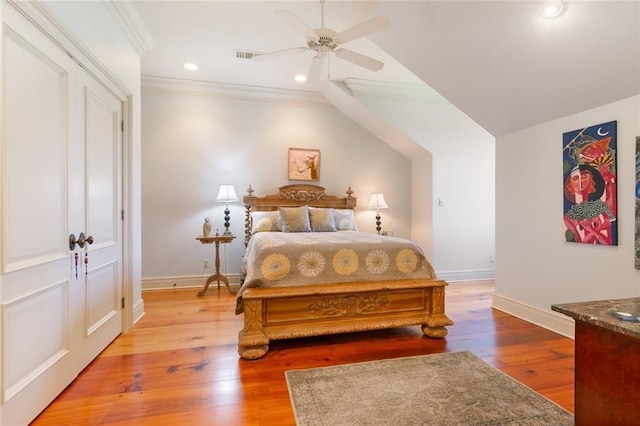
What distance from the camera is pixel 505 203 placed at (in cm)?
308

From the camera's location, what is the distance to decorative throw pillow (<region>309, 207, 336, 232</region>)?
377 centimetres

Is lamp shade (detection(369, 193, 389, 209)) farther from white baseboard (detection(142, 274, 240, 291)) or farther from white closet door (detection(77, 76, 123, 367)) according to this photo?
white closet door (detection(77, 76, 123, 367))

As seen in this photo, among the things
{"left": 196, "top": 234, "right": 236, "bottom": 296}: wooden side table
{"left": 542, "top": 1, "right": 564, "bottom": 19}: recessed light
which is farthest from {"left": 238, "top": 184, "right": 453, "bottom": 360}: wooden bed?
{"left": 542, "top": 1, "right": 564, "bottom": 19}: recessed light

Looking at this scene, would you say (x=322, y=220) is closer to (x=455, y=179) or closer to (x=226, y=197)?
(x=226, y=197)

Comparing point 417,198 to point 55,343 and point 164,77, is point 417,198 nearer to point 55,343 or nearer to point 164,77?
point 164,77

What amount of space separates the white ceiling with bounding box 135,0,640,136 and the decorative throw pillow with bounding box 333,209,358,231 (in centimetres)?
196

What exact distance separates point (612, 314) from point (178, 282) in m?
4.35

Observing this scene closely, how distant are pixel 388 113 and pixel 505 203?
206 cm

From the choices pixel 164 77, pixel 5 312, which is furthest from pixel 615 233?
pixel 164 77

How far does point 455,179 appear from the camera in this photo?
174 inches

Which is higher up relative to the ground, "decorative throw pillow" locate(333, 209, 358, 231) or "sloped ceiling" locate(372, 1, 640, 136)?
"sloped ceiling" locate(372, 1, 640, 136)

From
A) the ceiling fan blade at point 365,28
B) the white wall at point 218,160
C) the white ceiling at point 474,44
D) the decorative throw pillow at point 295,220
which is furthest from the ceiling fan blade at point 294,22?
the white wall at point 218,160

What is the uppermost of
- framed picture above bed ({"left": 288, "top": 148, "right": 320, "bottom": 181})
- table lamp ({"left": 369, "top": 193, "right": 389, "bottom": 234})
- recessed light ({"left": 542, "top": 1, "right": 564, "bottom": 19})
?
recessed light ({"left": 542, "top": 1, "right": 564, "bottom": 19})

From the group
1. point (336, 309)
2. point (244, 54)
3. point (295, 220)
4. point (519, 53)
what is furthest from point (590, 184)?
point (244, 54)
